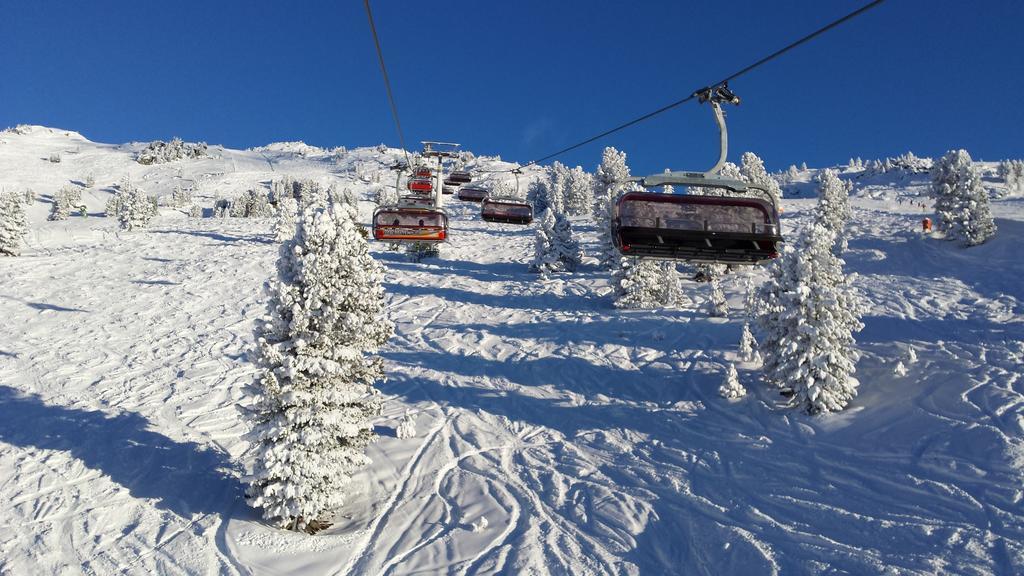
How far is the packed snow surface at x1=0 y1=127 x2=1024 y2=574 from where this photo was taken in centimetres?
1623

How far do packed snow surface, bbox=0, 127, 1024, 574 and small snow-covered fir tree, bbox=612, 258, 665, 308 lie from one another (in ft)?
6.29

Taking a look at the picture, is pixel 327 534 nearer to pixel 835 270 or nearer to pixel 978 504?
pixel 978 504

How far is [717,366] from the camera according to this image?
2959 cm

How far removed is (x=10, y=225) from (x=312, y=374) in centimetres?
6999

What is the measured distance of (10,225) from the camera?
6500 cm

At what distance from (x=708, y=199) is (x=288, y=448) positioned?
13.9m

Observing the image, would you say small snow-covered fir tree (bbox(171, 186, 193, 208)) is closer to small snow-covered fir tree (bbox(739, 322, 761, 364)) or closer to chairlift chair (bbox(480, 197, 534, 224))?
chairlift chair (bbox(480, 197, 534, 224))

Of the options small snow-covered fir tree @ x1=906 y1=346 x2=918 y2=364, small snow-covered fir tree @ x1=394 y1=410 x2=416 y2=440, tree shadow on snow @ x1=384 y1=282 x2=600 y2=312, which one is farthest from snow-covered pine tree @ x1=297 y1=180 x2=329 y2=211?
small snow-covered fir tree @ x1=906 y1=346 x2=918 y2=364

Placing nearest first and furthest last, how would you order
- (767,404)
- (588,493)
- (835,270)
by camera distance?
(588,493) → (835,270) → (767,404)

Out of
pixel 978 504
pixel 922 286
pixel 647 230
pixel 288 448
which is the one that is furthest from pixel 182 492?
pixel 922 286

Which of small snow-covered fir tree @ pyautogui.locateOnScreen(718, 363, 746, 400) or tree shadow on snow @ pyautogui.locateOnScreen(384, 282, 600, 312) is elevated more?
tree shadow on snow @ pyautogui.locateOnScreen(384, 282, 600, 312)

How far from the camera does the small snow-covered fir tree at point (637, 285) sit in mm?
Result: 41312

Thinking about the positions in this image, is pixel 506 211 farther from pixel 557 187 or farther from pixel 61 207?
pixel 61 207

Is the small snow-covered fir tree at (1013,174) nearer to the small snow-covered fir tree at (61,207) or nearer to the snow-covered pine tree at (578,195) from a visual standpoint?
the snow-covered pine tree at (578,195)
